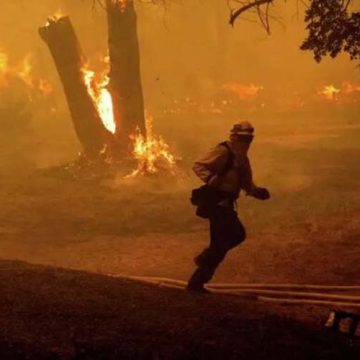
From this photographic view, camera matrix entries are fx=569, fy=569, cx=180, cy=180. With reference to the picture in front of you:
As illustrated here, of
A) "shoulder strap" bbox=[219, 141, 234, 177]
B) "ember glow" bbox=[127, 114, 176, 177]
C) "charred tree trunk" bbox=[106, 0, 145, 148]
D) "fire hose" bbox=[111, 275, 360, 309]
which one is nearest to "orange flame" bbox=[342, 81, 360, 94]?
"ember glow" bbox=[127, 114, 176, 177]

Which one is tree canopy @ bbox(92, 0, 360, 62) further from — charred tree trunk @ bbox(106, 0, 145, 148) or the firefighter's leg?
charred tree trunk @ bbox(106, 0, 145, 148)

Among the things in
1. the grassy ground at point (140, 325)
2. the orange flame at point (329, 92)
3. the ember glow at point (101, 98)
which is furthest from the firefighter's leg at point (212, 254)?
the orange flame at point (329, 92)

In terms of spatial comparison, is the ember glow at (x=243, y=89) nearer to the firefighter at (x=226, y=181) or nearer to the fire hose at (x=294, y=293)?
the fire hose at (x=294, y=293)

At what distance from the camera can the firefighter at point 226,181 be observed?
5934 mm

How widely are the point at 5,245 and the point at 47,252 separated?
92 cm

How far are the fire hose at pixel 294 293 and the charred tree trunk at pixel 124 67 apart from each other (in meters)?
9.39

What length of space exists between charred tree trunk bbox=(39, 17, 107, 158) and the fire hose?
9.76m

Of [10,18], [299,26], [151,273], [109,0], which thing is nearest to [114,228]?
[151,273]

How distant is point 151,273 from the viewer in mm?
8656

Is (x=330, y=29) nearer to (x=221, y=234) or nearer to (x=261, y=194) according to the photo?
(x=261, y=194)

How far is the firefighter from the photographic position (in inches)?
234

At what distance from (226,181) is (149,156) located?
403 inches

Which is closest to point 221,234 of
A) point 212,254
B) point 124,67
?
point 212,254

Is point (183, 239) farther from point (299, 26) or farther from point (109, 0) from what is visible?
point (299, 26)
